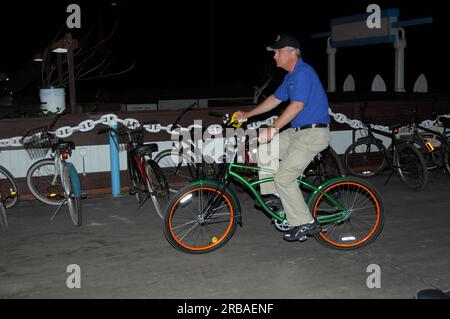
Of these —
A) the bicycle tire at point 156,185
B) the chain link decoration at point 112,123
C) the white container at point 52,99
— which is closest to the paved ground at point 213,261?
the bicycle tire at point 156,185

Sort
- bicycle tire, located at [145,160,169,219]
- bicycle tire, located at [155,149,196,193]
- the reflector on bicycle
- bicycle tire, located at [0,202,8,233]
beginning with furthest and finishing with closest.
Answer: the reflector on bicycle, bicycle tire, located at [155,149,196,193], bicycle tire, located at [145,160,169,219], bicycle tire, located at [0,202,8,233]

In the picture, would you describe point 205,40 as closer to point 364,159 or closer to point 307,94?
point 364,159

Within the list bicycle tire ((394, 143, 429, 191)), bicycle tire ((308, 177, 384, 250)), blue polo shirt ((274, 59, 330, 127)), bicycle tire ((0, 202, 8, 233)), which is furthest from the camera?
A: bicycle tire ((394, 143, 429, 191))

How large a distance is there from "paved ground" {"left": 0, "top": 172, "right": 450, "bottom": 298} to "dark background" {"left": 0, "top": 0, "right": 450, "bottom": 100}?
2243 cm

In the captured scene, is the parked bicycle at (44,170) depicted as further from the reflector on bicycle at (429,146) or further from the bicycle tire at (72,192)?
the reflector on bicycle at (429,146)

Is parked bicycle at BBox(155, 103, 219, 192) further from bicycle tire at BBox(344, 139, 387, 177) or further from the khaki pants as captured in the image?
bicycle tire at BBox(344, 139, 387, 177)

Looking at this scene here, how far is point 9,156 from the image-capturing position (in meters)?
7.90

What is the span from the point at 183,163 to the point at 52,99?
2.17 m

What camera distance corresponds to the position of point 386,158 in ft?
28.4

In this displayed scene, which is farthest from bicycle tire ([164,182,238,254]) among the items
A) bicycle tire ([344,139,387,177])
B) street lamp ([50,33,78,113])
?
bicycle tire ([344,139,387,177])

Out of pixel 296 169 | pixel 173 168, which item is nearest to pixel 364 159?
pixel 173 168

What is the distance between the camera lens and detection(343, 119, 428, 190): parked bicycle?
26.7 feet
